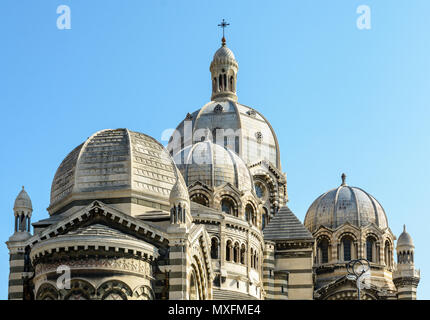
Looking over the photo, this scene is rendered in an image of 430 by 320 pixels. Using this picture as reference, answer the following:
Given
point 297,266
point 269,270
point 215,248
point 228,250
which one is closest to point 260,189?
point 297,266

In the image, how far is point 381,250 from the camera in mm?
91125

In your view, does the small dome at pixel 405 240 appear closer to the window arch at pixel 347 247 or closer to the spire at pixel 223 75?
the window arch at pixel 347 247

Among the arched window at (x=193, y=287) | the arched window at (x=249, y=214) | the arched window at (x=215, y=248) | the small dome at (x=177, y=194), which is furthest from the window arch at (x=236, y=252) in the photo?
the small dome at (x=177, y=194)

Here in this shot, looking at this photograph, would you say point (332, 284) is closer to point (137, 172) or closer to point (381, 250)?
point (381, 250)

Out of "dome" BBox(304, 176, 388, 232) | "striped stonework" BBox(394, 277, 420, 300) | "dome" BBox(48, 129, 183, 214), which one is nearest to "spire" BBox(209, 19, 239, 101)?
"dome" BBox(304, 176, 388, 232)

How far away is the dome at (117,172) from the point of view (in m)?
58.2

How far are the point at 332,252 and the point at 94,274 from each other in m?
42.9

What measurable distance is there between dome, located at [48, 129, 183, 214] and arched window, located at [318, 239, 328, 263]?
33.4 metres

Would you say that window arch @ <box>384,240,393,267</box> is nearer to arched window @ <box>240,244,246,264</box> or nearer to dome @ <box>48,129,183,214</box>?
arched window @ <box>240,244,246,264</box>

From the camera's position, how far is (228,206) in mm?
76188

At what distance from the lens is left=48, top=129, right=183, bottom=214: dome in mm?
58188

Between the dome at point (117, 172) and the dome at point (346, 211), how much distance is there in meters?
33.3

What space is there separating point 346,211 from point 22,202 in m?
41.4
